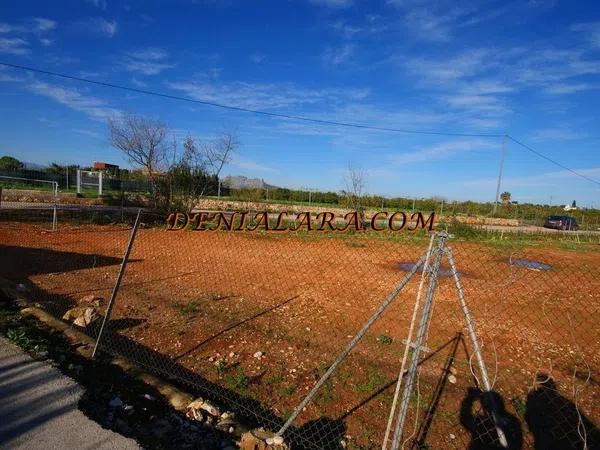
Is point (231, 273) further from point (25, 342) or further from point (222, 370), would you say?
point (25, 342)

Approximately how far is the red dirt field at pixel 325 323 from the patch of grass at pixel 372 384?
0.02 m

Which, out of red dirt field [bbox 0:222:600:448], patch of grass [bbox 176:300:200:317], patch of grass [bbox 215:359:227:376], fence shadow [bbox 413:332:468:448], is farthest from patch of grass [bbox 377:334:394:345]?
patch of grass [bbox 176:300:200:317]

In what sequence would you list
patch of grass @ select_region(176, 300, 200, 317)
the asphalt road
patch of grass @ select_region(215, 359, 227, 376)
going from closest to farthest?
1. the asphalt road
2. patch of grass @ select_region(215, 359, 227, 376)
3. patch of grass @ select_region(176, 300, 200, 317)

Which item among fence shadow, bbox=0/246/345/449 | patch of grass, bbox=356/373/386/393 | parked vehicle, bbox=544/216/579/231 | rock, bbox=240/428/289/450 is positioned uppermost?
parked vehicle, bbox=544/216/579/231

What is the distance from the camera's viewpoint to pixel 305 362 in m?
4.98

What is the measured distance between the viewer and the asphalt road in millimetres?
2736

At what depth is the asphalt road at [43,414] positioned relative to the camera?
2736 mm

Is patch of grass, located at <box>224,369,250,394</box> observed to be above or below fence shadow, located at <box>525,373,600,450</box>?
below

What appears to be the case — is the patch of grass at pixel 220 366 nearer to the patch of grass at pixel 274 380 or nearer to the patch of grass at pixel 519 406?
the patch of grass at pixel 274 380

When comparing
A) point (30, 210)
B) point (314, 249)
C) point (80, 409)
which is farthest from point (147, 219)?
point (80, 409)

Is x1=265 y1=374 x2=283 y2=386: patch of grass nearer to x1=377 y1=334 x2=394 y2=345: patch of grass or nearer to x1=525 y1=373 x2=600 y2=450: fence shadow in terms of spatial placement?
x1=377 y1=334 x2=394 y2=345: patch of grass

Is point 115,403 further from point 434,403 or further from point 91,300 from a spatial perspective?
point 91,300

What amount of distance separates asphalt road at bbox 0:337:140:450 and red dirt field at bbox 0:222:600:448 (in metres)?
1.31

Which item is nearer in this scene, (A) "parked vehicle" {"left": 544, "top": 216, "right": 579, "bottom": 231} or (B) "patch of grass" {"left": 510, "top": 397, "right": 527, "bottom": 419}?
(B) "patch of grass" {"left": 510, "top": 397, "right": 527, "bottom": 419}
